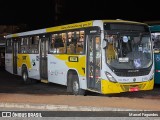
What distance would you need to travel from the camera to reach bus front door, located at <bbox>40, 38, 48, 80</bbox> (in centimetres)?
1816

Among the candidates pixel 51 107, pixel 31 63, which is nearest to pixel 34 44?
pixel 31 63

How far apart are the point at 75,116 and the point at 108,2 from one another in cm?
2976

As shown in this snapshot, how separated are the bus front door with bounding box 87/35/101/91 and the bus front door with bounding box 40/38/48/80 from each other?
14.7ft

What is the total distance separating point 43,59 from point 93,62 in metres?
5.16

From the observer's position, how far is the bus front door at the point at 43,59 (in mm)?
18156

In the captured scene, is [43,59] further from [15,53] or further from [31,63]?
[15,53]

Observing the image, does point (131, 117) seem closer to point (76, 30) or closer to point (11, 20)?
point (76, 30)

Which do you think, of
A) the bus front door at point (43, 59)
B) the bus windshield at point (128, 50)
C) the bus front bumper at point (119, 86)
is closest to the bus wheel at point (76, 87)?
the bus front bumper at point (119, 86)

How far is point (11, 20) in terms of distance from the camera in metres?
42.1

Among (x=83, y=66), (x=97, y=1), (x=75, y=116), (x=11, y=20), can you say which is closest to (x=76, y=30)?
(x=83, y=66)

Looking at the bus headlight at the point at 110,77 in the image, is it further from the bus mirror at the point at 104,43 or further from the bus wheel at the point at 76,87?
the bus wheel at the point at 76,87

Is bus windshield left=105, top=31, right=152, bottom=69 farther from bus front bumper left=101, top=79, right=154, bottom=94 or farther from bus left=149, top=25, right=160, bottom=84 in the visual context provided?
bus left=149, top=25, right=160, bottom=84

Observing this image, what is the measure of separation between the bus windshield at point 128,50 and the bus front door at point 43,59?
549 centimetres

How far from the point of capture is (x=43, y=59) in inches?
728
